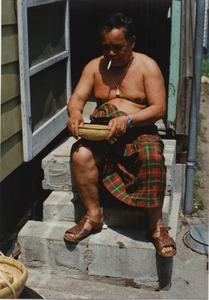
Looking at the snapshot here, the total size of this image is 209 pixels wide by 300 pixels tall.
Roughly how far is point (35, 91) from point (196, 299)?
6.97 feet

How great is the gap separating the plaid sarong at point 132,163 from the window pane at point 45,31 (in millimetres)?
824

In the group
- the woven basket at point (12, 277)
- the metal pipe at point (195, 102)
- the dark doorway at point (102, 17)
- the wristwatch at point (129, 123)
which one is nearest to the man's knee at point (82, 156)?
the wristwatch at point (129, 123)

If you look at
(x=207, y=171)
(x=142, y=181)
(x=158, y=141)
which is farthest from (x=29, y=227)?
→ (x=207, y=171)

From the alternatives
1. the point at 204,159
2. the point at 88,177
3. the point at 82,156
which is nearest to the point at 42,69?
the point at 82,156

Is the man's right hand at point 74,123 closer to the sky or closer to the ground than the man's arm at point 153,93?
closer to the ground

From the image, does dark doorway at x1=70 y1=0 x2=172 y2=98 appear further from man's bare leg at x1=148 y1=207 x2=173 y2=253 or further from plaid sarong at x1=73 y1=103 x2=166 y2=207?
man's bare leg at x1=148 y1=207 x2=173 y2=253

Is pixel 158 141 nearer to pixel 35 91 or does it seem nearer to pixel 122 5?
pixel 35 91

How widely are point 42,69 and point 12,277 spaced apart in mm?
1896

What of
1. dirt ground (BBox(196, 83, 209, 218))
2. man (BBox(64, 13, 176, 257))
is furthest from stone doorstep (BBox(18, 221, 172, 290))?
dirt ground (BBox(196, 83, 209, 218))

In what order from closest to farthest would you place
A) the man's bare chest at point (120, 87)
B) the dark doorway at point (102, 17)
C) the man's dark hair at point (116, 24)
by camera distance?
1. the man's dark hair at point (116, 24)
2. the man's bare chest at point (120, 87)
3. the dark doorway at point (102, 17)

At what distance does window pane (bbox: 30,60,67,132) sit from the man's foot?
3.09ft

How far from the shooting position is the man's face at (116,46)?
7.97 ft

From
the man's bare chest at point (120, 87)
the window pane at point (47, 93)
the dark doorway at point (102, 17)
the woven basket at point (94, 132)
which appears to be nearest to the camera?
the woven basket at point (94, 132)

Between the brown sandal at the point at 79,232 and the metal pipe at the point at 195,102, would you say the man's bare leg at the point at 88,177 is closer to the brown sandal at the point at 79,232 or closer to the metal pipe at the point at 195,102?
the brown sandal at the point at 79,232
